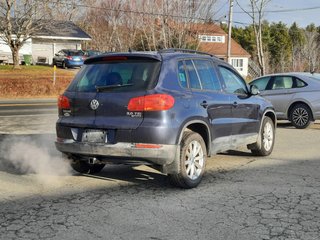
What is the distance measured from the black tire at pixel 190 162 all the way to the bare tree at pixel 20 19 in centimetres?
2493

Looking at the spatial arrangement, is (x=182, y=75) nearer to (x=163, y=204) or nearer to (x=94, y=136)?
(x=94, y=136)

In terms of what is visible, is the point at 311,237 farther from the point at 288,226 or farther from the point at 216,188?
the point at 216,188

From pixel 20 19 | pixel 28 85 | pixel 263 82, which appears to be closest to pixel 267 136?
pixel 263 82

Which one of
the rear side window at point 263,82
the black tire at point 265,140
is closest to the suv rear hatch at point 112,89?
the black tire at point 265,140

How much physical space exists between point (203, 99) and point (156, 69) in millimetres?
873

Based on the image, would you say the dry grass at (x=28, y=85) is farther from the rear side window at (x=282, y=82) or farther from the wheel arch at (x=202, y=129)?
the wheel arch at (x=202, y=129)

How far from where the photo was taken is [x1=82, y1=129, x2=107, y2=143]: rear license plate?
5.79 metres

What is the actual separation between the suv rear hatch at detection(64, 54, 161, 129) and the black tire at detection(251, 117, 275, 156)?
308 centimetres

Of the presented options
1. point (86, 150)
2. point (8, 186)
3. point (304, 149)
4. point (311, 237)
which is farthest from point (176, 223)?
point (304, 149)

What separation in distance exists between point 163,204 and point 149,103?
1.20 m

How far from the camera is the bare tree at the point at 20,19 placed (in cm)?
2875

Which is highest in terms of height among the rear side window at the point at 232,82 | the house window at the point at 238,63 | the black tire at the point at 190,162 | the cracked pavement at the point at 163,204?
the house window at the point at 238,63

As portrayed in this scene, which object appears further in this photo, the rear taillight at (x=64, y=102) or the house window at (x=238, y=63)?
the house window at (x=238, y=63)

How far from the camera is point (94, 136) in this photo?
A: 5.85 metres
